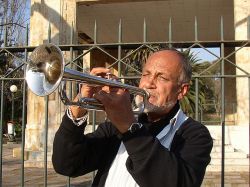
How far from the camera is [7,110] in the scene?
26484 mm

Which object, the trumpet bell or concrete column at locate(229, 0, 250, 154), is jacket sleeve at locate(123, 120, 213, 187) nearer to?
the trumpet bell

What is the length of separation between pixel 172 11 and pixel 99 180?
11572 mm

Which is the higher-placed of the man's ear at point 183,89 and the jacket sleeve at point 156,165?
the man's ear at point 183,89

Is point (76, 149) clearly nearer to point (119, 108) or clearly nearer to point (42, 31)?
point (119, 108)

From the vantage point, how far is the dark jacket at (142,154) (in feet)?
5.26

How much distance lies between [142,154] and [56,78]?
58cm

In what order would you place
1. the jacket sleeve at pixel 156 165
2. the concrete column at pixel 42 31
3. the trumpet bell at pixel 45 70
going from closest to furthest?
1. the jacket sleeve at pixel 156 165
2. the trumpet bell at pixel 45 70
3. the concrete column at pixel 42 31

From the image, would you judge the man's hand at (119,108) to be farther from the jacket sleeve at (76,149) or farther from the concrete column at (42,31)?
the concrete column at (42,31)

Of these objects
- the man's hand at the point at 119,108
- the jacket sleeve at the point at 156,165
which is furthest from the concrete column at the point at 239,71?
the man's hand at the point at 119,108

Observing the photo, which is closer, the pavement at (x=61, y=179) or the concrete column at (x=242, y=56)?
the pavement at (x=61, y=179)

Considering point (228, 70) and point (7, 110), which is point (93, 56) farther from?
point (7, 110)

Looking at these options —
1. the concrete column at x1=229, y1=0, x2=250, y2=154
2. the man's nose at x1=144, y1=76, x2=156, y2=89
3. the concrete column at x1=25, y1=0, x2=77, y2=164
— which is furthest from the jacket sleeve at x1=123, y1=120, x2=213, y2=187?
the concrete column at x1=25, y1=0, x2=77, y2=164

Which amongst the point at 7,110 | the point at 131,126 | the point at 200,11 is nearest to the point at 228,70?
the point at 200,11

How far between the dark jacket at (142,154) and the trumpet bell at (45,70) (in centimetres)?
18
